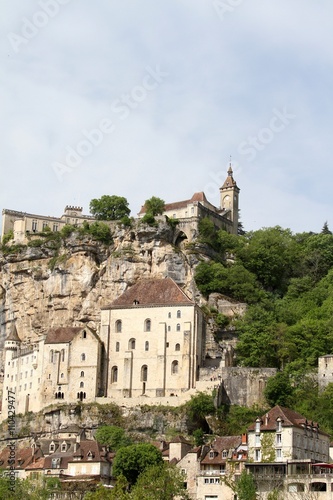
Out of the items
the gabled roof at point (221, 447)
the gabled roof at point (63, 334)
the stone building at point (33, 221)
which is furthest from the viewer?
the stone building at point (33, 221)

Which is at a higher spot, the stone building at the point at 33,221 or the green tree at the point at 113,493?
the stone building at the point at 33,221

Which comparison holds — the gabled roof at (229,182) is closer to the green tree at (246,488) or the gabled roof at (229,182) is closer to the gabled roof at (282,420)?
the gabled roof at (282,420)

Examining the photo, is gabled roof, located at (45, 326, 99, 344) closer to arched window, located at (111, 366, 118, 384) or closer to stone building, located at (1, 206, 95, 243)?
arched window, located at (111, 366, 118, 384)

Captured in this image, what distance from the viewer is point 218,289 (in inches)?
4611

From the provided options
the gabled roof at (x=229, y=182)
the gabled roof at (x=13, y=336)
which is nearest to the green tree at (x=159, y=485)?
the gabled roof at (x=13, y=336)

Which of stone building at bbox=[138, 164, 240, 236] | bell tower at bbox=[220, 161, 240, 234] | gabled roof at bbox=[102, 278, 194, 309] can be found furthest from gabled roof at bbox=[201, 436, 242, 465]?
bell tower at bbox=[220, 161, 240, 234]

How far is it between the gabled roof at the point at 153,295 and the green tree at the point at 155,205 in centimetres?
1751

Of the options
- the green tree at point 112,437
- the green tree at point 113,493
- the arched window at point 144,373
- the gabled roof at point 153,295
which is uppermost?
the gabled roof at point 153,295

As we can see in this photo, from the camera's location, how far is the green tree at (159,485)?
253 feet

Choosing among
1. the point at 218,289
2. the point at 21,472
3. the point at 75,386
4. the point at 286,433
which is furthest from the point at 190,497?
the point at 218,289

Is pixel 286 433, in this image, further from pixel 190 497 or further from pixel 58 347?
pixel 58 347

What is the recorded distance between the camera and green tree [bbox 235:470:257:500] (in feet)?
251

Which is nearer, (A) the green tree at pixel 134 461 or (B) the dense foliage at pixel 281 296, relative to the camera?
(A) the green tree at pixel 134 461

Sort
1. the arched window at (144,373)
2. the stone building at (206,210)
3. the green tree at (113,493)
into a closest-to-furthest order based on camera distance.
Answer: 1. the green tree at (113,493)
2. the arched window at (144,373)
3. the stone building at (206,210)
